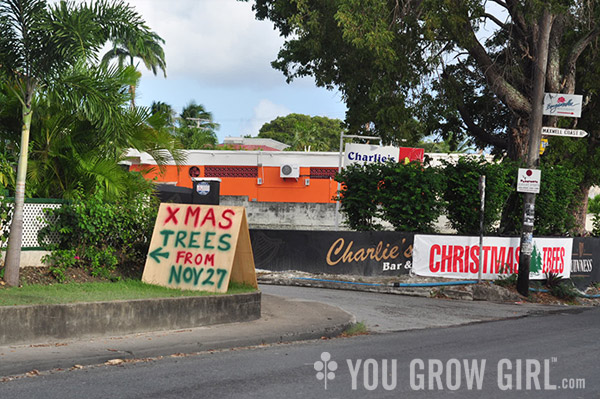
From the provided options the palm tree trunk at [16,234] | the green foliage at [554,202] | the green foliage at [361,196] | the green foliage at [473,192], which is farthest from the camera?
the green foliage at [554,202]

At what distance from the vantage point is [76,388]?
7.05 metres

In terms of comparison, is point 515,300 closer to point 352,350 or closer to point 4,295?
point 352,350

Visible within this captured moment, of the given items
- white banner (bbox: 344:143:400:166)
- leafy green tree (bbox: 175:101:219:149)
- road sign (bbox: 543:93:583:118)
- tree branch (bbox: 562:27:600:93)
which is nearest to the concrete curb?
road sign (bbox: 543:93:583:118)

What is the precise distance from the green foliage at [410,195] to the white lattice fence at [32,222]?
10.3 m

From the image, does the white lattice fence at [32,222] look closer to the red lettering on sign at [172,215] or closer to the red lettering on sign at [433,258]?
the red lettering on sign at [172,215]

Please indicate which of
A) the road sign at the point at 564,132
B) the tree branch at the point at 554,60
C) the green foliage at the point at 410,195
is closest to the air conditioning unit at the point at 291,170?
the tree branch at the point at 554,60

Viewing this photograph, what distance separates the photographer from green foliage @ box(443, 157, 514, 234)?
19.8 m

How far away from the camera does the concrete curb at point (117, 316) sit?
8602 millimetres

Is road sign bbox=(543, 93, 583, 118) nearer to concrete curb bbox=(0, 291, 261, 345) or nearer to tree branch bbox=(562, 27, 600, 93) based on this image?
tree branch bbox=(562, 27, 600, 93)

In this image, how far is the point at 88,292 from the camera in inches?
404

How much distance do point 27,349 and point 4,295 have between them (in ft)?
4.35

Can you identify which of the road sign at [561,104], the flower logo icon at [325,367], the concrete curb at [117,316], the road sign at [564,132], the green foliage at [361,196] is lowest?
the flower logo icon at [325,367]

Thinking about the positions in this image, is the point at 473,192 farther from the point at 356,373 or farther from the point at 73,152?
the point at 356,373

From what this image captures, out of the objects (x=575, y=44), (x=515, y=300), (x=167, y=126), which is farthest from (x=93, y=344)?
(x=575, y=44)
